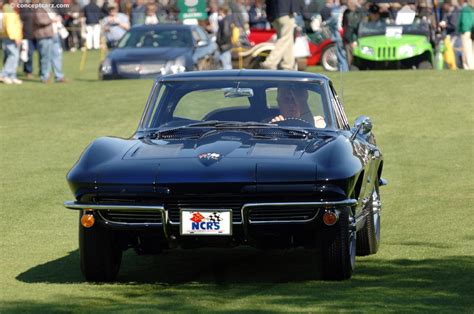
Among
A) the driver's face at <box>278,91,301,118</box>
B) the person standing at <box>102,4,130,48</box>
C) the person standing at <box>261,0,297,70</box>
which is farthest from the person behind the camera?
the person standing at <box>102,4,130,48</box>

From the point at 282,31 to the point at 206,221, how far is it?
61.2 feet

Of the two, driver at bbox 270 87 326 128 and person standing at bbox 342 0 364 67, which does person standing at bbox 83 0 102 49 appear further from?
driver at bbox 270 87 326 128

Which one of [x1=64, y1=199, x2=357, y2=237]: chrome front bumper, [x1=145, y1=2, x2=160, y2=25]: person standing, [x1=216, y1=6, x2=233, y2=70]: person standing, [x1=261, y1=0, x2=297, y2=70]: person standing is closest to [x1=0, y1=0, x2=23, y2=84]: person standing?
[x1=261, y1=0, x2=297, y2=70]: person standing

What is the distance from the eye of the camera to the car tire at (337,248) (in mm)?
8492

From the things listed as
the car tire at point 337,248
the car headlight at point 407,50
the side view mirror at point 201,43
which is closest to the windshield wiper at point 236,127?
the car tire at point 337,248

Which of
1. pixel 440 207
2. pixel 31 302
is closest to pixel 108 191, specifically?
pixel 31 302

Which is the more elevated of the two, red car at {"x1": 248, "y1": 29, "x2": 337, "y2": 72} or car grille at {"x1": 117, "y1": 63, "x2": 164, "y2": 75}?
car grille at {"x1": 117, "y1": 63, "x2": 164, "y2": 75}

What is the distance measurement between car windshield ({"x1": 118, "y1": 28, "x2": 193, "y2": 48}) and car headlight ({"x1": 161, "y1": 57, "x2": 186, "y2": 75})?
1.08 m

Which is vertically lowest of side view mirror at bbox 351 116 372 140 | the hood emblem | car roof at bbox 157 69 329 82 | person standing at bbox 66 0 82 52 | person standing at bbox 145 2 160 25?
person standing at bbox 66 0 82 52

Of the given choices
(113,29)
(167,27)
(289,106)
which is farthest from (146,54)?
(289,106)

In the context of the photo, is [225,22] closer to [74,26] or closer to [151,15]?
[151,15]

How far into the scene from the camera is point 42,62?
96.8 ft

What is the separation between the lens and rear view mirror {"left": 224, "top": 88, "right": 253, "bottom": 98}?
33.6 feet

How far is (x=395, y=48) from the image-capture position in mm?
31625
